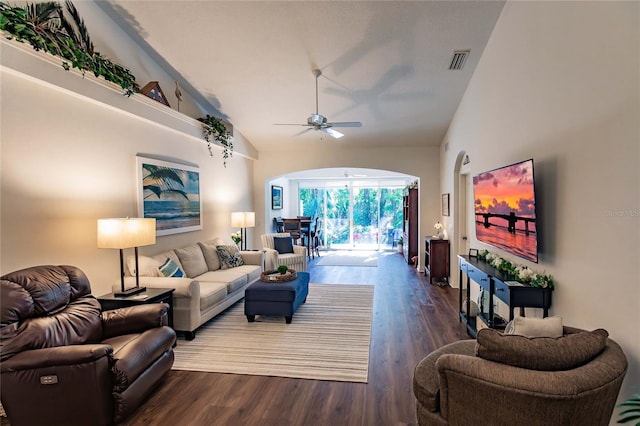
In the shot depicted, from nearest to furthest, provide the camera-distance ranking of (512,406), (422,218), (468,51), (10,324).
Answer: (512,406) → (10,324) → (468,51) → (422,218)

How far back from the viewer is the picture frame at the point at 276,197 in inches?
348

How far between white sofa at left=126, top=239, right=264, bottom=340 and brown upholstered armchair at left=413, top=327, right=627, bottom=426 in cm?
281

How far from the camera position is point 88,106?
127 inches

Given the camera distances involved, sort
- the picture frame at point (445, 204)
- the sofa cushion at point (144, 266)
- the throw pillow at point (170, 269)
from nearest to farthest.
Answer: the sofa cushion at point (144, 266)
the throw pillow at point (170, 269)
the picture frame at point (445, 204)

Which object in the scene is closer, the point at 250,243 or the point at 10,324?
the point at 10,324

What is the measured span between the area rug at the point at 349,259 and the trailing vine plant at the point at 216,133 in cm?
370

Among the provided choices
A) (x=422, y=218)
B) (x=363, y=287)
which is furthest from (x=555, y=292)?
(x=422, y=218)

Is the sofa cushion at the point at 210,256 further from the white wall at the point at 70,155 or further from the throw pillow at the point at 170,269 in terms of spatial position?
the throw pillow at the point at 170,269

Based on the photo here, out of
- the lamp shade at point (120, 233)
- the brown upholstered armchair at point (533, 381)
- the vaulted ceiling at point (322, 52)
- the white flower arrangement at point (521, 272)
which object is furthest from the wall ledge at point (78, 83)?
the white flower arrangement at point (521, 272)

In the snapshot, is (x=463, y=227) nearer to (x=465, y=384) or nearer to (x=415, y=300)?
(x=415, y=300)

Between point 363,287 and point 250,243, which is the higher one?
point 250,243

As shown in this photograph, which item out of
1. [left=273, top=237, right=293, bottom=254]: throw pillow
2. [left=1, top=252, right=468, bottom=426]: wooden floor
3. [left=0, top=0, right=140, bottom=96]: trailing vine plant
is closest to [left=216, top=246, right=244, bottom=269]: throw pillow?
[left=273, top=237, right=293, bottom=254]: throw pillow

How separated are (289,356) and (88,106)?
329 centimetres

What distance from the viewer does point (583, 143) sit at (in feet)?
6.99
